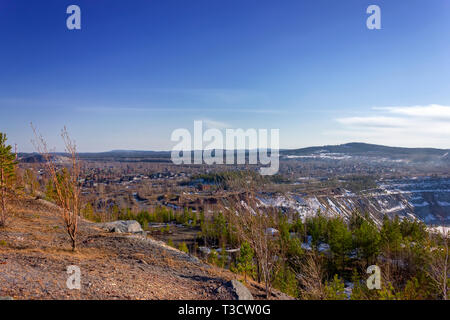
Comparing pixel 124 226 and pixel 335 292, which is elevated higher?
pixel 124 226

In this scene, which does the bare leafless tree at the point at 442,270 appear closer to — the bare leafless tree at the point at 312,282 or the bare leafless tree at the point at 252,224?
the bare leafless tree at the point at 312,282

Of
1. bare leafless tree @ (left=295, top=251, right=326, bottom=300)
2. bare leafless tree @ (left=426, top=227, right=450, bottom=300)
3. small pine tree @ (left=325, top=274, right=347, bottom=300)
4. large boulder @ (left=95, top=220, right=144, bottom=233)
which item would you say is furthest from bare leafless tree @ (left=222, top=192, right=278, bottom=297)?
large boulder @ (left=95, top=220, right=144, bottom=233)

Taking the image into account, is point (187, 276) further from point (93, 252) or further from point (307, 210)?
point (307, 210)

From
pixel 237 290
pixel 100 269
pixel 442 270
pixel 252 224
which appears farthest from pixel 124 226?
pixel 442 270

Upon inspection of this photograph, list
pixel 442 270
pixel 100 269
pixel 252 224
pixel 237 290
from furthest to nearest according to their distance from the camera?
pixel 442 270, pixel 252 224, pixel 100 269, pixel 237 290

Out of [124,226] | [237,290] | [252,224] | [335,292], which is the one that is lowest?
[335,292]

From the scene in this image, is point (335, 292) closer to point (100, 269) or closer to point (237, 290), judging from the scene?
point (237, 290)

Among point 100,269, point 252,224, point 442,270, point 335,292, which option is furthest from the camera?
point 335,292

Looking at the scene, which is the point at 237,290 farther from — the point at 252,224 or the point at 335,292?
the point at 335,292

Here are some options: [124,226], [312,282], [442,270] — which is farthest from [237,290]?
[124,226]

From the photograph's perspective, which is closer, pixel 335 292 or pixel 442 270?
pixel 442 270

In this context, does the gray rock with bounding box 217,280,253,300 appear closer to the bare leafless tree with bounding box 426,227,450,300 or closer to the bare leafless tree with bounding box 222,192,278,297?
the bare leafless tree with bounding box 222,192,278,297
